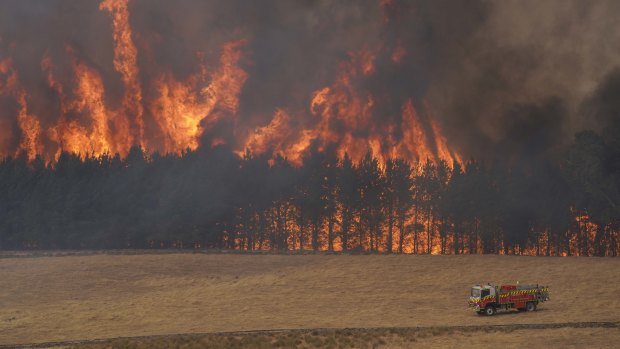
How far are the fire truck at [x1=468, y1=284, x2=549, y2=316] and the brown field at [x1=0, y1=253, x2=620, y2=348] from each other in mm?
1010

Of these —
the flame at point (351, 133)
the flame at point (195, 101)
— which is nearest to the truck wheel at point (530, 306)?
the flame at point (351, 133)

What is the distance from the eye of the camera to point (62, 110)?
15888cm

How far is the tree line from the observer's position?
4336 inches

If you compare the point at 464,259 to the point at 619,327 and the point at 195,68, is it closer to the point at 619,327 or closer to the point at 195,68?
the point at 619,327

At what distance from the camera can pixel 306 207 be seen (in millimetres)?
112812

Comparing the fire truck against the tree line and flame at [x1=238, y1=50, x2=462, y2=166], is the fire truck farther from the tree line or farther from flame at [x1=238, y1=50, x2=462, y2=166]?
flame at [x1=238, y1=50, x2=462, y2=166]

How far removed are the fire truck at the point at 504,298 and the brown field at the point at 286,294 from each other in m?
1.01

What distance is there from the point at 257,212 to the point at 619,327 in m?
71.9

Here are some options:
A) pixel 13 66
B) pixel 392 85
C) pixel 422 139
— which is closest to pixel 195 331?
pixel 422 139

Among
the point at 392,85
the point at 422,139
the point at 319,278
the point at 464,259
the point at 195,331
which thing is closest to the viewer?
the point at 195,331

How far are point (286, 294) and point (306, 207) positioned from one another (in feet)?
144

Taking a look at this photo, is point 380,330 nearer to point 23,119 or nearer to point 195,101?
point 195,101

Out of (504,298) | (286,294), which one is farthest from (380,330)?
(286,294)

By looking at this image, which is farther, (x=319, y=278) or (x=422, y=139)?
(x=422, y=139)
